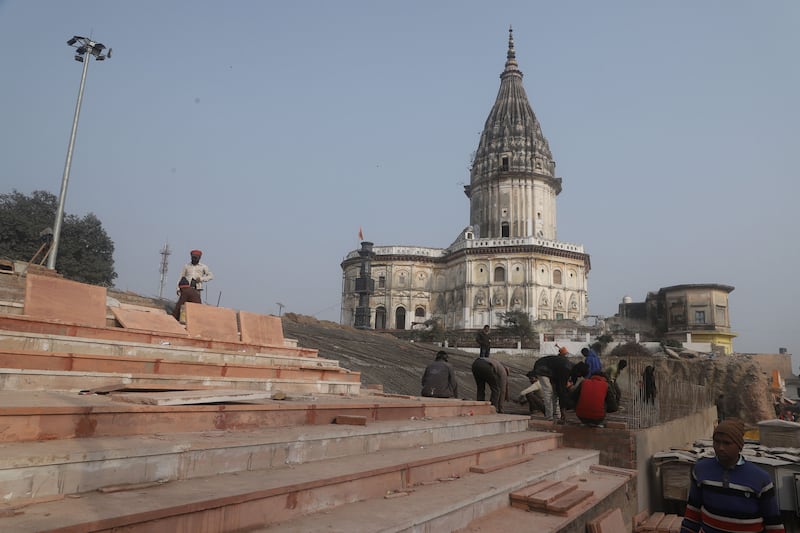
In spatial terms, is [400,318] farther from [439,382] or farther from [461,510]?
[461,510]

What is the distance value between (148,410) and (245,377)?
115 inches

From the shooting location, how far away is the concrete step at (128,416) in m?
2.94

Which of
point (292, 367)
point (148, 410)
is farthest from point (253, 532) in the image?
point (292, 367)

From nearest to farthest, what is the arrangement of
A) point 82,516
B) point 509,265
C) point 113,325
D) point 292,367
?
point 82,516 → point 113,325 → point 292,367 → point 509,265

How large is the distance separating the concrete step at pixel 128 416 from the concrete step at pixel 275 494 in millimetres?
640

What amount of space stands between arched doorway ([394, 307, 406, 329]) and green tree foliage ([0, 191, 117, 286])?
3199 centimetres

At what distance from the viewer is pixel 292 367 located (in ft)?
24.0

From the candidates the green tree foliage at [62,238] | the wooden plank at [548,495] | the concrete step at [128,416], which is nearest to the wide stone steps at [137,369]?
the concrete step at [128,416]

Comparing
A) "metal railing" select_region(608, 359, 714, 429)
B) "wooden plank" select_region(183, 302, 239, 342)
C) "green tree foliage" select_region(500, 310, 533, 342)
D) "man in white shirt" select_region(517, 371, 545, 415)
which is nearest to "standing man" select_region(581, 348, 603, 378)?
"metal railing" select_region(608, 359, 714, 429)

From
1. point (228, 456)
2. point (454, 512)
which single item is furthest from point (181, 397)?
point (454, 512)

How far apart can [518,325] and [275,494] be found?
48204mm

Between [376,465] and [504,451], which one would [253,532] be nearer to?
[376,465]

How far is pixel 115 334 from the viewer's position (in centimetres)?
620

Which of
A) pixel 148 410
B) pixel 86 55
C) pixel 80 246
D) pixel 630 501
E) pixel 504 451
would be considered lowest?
pixel 630 501
